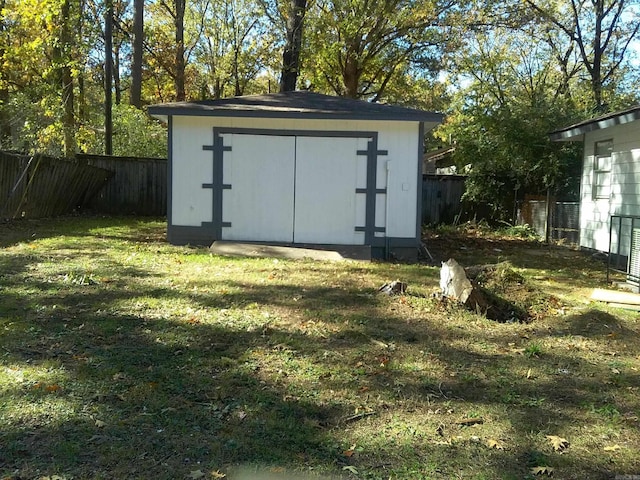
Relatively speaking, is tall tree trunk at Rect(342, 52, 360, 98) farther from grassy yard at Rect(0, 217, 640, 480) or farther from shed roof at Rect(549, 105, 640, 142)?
grassy yard at Rect(0, 217, 640, 480)

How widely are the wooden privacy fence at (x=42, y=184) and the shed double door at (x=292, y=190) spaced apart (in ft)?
16.4

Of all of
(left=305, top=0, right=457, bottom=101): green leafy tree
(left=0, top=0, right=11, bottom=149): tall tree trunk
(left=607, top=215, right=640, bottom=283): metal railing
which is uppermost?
(left=305, top=0, right=457, bottom=101): green leafy tree

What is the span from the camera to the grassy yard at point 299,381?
2.83 meters

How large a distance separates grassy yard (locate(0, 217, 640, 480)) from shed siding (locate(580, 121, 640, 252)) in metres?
3.94

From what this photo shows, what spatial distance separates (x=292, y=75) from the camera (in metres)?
16.2

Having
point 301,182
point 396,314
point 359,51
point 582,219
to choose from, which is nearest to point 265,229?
point 301,182

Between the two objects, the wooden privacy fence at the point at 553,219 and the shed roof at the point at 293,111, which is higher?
the shed roof at the point at 293,111

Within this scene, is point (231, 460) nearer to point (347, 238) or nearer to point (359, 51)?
point (347, 238)

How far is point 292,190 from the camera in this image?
10141 mm

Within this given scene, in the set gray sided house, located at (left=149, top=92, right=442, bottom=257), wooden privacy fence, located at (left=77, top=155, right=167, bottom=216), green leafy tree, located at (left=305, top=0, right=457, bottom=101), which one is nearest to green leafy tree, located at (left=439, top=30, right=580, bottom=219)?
green leafy tree, located at (left=305, top=0, right=457, bottom=101)

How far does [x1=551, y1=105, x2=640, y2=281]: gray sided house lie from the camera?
9.70 metres

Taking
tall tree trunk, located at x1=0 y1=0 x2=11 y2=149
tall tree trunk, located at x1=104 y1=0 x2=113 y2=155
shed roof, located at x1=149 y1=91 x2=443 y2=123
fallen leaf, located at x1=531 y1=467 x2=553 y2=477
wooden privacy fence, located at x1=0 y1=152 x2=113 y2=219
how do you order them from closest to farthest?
fallen leaf, located at x1=531 y1=467 x2=553 y2=477, shed roof, located at x1=149 y1=91 x2=443 y2=123, wooden privacy fence, located at x1=0 y1=152 x2=113 y2=219, tall tree trunk, located at x1=104 y1=0 x2=113 y2=155, tall tree trunk, located at x1=0 y1=0 x2=11 y2=149

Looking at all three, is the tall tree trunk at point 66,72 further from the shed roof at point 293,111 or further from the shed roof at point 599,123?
the shed roof at point 599,123

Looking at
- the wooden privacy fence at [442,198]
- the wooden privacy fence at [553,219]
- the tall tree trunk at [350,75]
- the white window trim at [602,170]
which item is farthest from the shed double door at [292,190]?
the tall tree trunk at [350,75]
